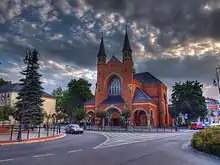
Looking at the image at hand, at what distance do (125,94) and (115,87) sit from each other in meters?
5.45

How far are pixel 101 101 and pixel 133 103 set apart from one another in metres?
9.64

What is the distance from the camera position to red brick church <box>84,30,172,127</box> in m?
48.0

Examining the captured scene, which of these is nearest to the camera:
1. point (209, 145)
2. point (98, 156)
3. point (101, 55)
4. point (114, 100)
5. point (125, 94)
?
point (98, 156)

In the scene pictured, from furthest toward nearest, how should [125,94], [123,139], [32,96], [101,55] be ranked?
[101,55] → [125,94] → [32,96] → [123,139]

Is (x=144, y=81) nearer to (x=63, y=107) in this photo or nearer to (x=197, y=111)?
(x=197, y=111)

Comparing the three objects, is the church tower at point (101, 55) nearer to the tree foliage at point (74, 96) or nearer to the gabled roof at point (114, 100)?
the gabled roof at point (114, 100)

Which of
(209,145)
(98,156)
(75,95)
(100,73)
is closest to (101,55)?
(100,73)

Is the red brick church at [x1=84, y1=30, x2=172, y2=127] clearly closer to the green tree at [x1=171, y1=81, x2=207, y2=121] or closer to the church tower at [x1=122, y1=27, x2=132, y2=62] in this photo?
the church tower at [x1=122, y1=27, x2=132, y2=62]

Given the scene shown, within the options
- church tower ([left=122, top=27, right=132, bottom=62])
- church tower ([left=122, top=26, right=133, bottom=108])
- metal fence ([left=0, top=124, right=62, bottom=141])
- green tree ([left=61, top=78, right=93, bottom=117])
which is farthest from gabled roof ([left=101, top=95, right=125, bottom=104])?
metal fence ([left=0, top=124, right=62, bottom=141])

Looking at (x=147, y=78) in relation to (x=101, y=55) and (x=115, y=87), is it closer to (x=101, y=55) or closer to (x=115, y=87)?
(x=115, y=87)

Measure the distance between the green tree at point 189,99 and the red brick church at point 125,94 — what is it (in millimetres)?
4413

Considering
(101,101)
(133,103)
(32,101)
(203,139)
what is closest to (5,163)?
(203,139)

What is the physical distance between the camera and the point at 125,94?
165 ft

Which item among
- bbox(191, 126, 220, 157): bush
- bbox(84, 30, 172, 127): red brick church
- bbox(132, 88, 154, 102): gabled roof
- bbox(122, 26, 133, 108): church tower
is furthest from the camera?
bbox(122, 26, 133, 108): church tower
